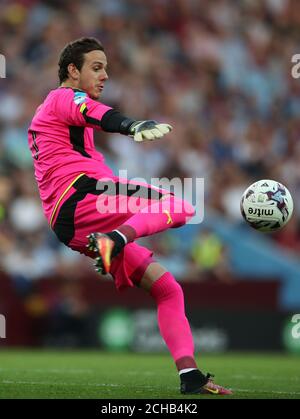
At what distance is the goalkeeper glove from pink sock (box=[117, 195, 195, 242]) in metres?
0.64

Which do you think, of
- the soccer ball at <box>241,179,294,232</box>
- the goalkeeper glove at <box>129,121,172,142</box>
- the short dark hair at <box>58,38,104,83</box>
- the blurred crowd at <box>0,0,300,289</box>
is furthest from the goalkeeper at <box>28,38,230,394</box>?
the blurred crowd at <box>0,0,300,289</box>

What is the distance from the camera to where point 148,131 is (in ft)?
20.2

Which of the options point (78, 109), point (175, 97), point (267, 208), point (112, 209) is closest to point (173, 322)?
point (112, 209)

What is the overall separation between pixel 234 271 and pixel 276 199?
854 centimetres

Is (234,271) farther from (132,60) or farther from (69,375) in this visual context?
(69,375)

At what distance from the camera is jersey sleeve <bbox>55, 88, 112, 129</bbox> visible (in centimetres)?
652

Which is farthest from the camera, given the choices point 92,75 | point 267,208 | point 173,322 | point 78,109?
point 267,208

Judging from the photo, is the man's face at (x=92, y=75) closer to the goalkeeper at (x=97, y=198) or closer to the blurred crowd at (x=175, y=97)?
the goalkeeper at (x=97, y=198)

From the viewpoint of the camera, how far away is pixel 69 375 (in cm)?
842

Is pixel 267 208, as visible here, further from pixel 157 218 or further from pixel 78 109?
pixel 78 109

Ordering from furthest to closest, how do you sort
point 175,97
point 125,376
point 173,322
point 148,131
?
point 175,97, point 125,376, point 173,322, point 148,131

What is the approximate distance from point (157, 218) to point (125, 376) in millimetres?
2306
